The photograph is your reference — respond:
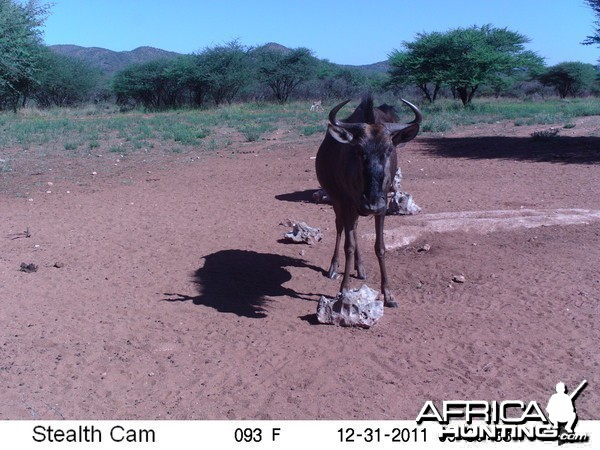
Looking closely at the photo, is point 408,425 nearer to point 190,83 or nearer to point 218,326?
point 218,326

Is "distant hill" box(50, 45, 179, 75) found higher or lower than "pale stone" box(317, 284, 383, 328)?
higher

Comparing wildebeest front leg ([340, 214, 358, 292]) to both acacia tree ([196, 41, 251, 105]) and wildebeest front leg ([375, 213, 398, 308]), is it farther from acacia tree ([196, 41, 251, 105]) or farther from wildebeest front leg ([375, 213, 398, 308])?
acacia tree ([196, 41, 251, 105])

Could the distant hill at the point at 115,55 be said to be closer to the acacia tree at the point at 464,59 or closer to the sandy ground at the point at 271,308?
the acacia tree at the point at 464,59

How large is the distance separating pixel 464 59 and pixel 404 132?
103 ft

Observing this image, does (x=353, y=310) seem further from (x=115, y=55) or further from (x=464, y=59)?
(x=115, y=55)

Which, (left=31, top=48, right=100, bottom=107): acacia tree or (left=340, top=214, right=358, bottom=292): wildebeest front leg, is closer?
(left=340, top=214, right=358, bottom=292): wildebeest front leg

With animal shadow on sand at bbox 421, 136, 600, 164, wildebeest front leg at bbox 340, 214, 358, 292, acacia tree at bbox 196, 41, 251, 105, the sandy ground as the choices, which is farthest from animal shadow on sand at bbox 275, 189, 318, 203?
acacia tree at bbox 196, 41, 251, 105

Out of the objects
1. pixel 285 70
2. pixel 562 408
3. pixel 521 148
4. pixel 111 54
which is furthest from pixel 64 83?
A: pixel 111 54

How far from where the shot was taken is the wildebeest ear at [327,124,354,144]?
563cm

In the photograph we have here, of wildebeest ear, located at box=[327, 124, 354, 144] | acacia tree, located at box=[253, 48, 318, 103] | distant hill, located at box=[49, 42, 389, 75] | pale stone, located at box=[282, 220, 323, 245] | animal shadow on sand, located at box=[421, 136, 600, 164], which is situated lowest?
pale stone, located at box=[282, 220, 323, 245]

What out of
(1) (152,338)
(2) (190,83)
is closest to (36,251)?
(1) (152,338)

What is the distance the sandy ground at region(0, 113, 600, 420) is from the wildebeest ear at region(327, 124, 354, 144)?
5.80 feet

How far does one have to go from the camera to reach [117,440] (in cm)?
407

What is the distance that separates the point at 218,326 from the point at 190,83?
47671 millimetres
